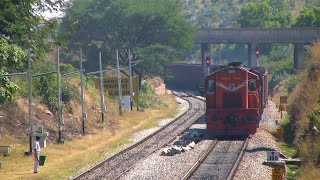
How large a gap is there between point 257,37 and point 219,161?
176 ft

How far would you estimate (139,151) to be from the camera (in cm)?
3447

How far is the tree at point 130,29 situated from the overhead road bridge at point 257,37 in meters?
12.0

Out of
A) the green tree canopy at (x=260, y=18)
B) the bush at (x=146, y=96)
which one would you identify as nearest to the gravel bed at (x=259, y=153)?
the bush at (x=146, y=96)

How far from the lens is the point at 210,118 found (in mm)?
37000

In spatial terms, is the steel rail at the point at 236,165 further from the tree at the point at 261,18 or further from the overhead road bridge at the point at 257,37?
the tree at the point at 261,18

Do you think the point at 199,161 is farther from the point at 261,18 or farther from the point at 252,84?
the point at 261,18

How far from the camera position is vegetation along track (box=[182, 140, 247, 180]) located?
25.6 metres

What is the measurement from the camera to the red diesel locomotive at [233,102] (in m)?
36.6

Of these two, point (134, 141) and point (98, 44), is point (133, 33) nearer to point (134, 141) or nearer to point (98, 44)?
point (98, 44)

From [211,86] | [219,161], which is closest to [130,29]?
[211,86]

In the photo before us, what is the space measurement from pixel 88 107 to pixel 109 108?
12.9 feet

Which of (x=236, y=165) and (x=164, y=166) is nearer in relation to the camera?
(x=236, y=165)

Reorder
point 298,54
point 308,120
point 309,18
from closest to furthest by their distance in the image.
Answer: point 308,120
point 298,54
point 309,18

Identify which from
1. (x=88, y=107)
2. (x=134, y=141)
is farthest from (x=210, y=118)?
(x=88, y=107)
